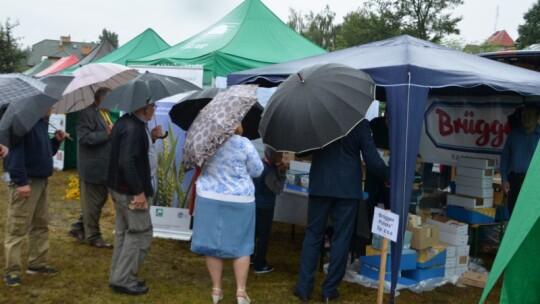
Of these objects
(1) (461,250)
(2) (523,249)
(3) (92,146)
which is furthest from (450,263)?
(2) (523,249)

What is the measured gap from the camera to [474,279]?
4906mm

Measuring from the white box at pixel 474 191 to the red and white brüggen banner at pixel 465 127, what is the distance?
0.81 meters

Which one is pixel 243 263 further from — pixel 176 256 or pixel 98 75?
pixel 98 75

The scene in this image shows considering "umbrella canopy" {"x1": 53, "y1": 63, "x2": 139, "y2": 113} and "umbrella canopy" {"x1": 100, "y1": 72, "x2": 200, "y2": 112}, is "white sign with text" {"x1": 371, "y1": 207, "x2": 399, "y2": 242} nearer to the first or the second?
"umbrella canopy" {"x1": 100, "y1": 72, "x2": 200, "y2": 112}

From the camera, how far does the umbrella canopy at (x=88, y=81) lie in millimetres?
4949

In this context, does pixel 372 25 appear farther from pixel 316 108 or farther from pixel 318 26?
pixel 316 108

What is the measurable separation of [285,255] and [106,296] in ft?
6.96

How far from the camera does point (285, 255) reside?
5.72m

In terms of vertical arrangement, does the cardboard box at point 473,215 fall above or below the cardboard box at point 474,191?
below

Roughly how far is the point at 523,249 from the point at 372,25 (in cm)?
3953

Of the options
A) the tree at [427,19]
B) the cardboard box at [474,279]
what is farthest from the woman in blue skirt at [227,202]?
the tree at [427,19]

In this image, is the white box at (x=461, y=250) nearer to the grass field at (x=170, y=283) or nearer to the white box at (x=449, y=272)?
the white box at (x=449, y=272)

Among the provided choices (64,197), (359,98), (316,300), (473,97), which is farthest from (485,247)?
(64,197)

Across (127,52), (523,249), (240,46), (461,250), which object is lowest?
(461,250)
